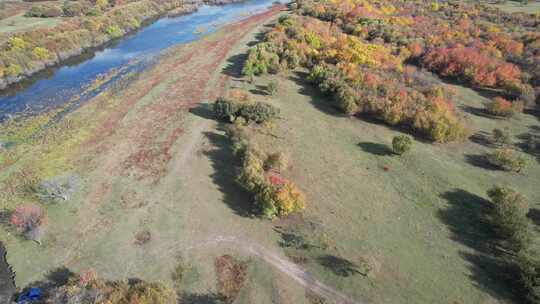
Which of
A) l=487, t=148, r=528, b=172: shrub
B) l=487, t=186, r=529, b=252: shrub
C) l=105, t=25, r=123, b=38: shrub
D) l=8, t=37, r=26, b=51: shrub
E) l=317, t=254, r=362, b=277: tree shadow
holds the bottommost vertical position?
l=317, t=254, r=362, b=277: tree shadow

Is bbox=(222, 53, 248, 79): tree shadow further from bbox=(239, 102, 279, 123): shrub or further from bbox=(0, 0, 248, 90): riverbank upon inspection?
bbox=(0, 0, 248, 90): riverbank

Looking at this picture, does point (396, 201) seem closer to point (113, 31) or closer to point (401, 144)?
point (401, 144)

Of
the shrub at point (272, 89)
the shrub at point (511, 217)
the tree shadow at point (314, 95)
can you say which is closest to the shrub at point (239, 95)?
the shrub at point (272, 89)

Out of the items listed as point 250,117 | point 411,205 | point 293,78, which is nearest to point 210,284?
point 411,205

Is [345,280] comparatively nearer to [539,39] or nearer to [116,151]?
[116,151]

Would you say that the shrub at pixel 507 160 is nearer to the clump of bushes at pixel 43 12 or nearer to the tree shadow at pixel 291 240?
the tree shadow at pixel 291 240

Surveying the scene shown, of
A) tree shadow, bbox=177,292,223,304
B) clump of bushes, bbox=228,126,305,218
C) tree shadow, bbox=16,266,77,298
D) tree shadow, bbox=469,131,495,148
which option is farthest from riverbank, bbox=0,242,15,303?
tree shadow, bbox=469,131,495,148

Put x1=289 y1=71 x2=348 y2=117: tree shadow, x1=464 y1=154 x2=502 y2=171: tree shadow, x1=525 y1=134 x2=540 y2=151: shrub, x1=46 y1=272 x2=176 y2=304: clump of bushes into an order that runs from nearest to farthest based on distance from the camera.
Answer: x1=46 y1=272 x2=176 y2=304: clump of bushes < x1=464 y1=154 x2=502 y2=171: tree shadow < x1=525 y1=134 x2=540 y2=151: shrub < x1=289 y1=71 x2=348 y2=117: tree shadow

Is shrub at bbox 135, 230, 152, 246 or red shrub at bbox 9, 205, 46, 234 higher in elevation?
red shrub at bbox 9, 205, 46, 234
